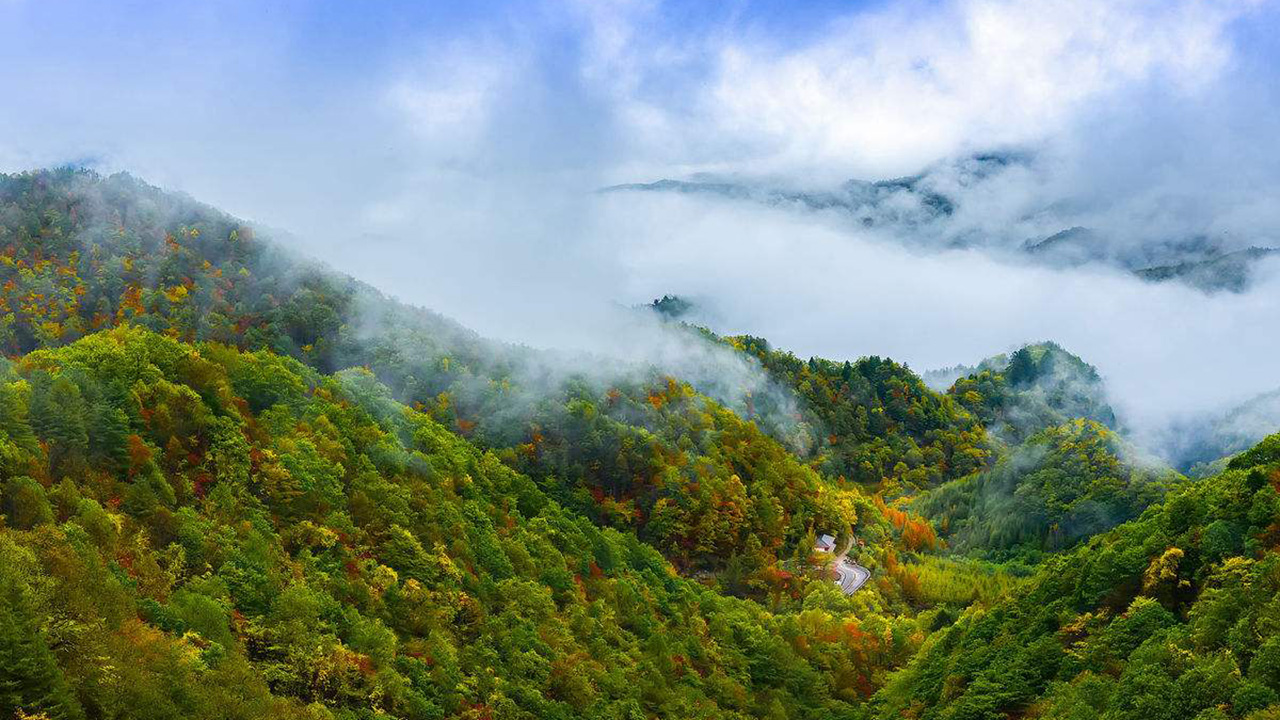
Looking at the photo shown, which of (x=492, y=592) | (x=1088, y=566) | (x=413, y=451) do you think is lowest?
(x=492, y=592)

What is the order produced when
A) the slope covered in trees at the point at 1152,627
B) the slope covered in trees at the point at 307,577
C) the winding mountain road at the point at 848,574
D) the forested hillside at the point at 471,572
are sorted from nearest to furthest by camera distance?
the slope covered in trees at the point at 307,577 < the forested hillside at the point at 471,572 < the slope covered in trees at the point at 1152,627 < the winding mountain road at the point at 848,574

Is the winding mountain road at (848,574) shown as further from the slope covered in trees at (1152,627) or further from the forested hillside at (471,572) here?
the slope covered in trees at (1152,627)

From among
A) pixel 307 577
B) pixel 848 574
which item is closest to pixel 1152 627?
pixel 307 577

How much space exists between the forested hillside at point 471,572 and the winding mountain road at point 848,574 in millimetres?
3285

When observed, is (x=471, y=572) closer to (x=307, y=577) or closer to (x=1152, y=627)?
(x=307, y=577)

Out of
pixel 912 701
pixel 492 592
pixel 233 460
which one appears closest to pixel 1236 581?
pixel 912 701

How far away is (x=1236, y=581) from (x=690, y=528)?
83665mm

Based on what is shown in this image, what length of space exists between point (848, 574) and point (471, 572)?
3325 inches

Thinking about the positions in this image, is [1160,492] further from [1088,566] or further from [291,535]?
[291,535]

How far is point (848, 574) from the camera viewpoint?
154m

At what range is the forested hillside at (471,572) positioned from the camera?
51.0 m

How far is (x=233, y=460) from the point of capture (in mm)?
70562

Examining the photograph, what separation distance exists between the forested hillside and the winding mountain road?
10.8 ft

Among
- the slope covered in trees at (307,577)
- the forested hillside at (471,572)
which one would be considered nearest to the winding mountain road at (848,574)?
the forested hillside at (471,572)
